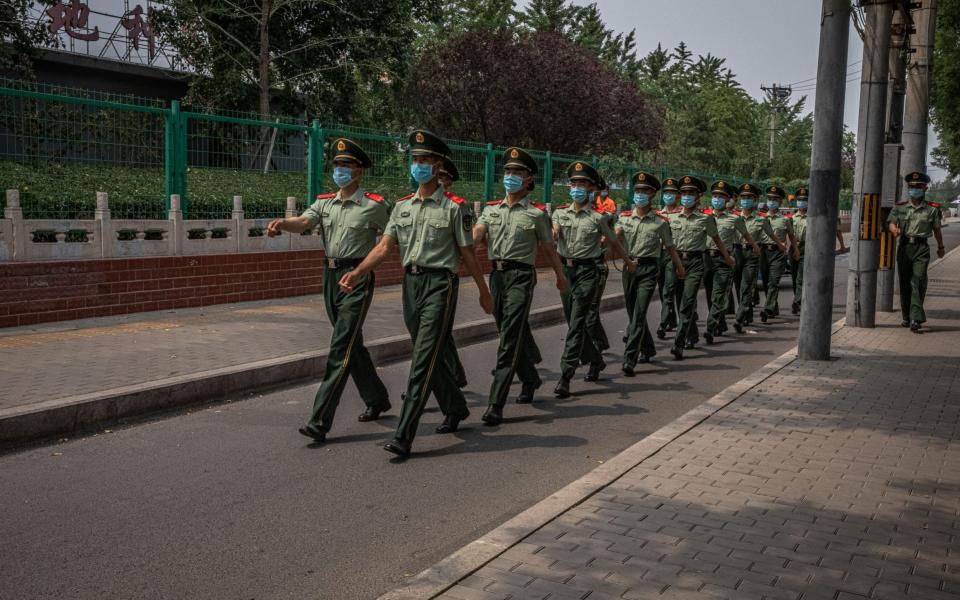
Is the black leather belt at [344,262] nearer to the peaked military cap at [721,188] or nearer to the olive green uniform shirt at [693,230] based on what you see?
the olive green uniform shirt at [693,230]

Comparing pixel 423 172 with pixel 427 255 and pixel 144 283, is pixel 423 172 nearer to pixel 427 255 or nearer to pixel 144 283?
pixel 427 255

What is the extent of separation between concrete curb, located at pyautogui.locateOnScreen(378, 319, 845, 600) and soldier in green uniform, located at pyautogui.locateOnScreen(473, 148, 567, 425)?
1.35 m

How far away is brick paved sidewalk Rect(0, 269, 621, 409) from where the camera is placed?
24.4ft

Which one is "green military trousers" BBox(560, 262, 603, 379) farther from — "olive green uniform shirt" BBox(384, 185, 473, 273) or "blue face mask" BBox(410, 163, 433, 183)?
"blue face mask" BBox(410, 163, 433, 183)

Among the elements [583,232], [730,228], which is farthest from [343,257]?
[730,228]

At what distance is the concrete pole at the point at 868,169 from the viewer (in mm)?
11459

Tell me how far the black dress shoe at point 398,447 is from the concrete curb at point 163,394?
7.09ft

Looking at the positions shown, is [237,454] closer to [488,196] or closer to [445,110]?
[488,196]

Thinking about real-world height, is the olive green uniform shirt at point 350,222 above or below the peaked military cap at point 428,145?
below

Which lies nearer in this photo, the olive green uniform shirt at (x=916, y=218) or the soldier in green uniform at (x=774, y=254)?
the olive green uniform shirt at (x=916, y=218)

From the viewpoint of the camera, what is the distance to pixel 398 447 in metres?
5.93

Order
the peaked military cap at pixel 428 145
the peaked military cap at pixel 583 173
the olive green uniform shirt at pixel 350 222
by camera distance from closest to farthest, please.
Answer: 1. the peaked military cap at pixel 428 145
2. the olive green uniform shirt at pixel 350 222
3. the peaked military cap at pixel 583 173

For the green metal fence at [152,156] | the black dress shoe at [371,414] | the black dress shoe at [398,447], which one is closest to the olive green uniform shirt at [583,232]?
the black dress shoe at [371,414]

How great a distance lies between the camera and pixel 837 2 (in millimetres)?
9094
